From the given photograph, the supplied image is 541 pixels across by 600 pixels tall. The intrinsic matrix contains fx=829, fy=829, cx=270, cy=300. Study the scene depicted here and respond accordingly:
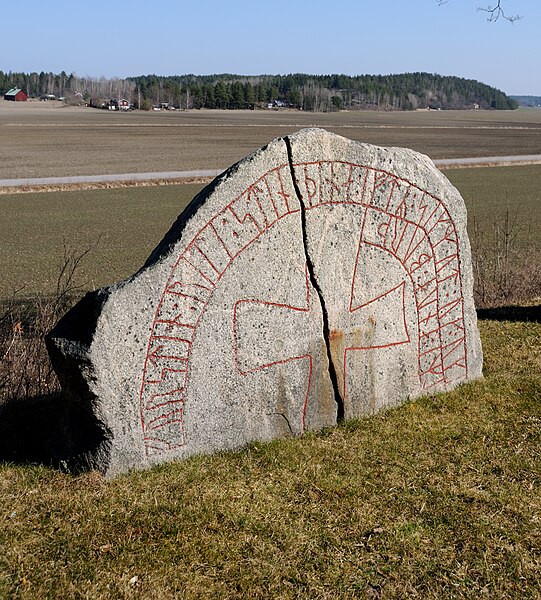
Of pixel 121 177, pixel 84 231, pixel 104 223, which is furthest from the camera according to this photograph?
pixel 121 177

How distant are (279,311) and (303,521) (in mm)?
1491

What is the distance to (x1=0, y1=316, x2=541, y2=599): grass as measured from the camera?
387 centimetres

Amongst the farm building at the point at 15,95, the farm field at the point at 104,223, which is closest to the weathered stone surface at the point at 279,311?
the farm field at the point at 104,223

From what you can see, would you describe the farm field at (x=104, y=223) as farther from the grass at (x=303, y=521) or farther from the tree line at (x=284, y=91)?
the tree line at (x=284, y=91)

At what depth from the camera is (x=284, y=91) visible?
464ft

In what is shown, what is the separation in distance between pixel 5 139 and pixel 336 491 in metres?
53.2

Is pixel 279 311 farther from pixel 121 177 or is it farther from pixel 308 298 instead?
pixel 121 177

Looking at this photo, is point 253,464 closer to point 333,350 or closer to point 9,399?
point 333,350

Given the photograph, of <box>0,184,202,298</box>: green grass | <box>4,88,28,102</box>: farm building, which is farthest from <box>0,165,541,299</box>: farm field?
<box>4,88,28,102</box>: farm building

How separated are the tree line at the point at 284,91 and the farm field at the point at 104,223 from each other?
9707 cm

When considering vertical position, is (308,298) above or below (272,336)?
above

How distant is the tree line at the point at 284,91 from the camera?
126m

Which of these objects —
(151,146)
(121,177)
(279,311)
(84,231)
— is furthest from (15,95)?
(279,311)

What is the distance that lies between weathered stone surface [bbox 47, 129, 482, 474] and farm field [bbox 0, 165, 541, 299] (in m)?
6.15
